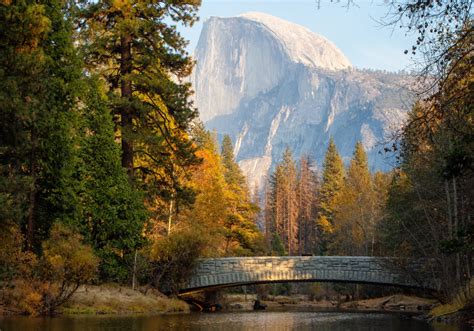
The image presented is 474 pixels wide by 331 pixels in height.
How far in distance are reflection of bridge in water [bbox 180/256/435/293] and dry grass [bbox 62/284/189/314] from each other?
3134 mm

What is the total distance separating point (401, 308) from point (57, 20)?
23993mm

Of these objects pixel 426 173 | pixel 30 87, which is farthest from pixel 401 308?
pixel 30 87

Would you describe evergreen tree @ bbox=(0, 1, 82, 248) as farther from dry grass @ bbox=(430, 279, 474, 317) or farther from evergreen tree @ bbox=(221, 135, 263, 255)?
evergreen tree @ bbox=(221, 135, 263, 255)

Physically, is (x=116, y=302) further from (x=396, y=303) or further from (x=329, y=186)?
(x=329, y=186)

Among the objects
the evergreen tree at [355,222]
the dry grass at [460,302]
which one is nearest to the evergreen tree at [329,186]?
the evergreen tree at [355,222]

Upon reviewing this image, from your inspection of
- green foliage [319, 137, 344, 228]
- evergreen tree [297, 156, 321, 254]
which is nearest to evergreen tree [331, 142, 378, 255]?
green foliage [319, 137, 344, 228]

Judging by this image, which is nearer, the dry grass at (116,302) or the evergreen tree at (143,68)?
the dry grass at (116,302)

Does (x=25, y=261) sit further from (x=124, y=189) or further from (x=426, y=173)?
(x=426, y=173)

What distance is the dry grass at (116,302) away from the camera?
22600 mm

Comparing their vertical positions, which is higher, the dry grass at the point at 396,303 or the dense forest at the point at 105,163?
the dense forest at the point at 105,163

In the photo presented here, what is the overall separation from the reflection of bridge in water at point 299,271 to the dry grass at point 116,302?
313cm

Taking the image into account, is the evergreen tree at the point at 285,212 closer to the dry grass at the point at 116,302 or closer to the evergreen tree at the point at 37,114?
the dry grass at the point at 116,302

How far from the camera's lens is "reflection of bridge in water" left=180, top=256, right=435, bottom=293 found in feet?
101

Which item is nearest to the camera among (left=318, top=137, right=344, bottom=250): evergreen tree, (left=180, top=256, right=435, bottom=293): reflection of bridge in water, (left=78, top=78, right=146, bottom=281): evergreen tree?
(left=78, top=78, right=146, bottom=281): evergreen tree
